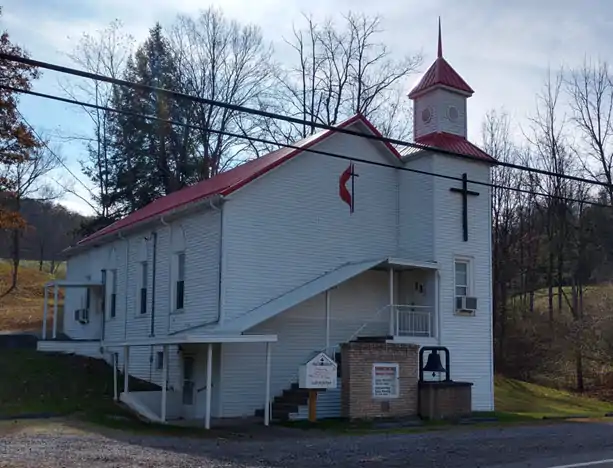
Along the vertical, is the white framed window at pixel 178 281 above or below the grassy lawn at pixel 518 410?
above

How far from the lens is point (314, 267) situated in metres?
25.1

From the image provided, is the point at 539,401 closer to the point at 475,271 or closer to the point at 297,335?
the point at 475,271

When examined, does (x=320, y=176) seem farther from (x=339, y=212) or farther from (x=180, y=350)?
(x=180, y=350)

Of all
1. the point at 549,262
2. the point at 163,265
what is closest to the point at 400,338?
the point at 163,265

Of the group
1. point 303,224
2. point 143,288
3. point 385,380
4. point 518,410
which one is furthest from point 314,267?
point 518,410

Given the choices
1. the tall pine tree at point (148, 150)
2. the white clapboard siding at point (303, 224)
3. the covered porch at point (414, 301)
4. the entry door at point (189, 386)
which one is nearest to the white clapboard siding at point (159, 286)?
the entry door at point (189, 386)

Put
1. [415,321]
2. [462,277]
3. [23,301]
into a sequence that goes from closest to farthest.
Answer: [415,321], [462,277], [23,301]

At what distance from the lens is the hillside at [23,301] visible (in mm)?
48088

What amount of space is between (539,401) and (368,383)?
15.8 m

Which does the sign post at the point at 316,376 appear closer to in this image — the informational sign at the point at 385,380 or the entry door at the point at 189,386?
the informational sign at the point at 385,380

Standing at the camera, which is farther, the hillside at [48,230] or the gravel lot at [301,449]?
the hillside at [48,230]

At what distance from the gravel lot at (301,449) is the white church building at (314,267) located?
15.5 feet

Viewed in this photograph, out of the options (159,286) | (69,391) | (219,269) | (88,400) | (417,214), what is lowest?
(88,400)

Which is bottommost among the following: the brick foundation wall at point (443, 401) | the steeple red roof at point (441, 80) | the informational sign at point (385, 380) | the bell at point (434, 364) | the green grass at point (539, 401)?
the green grass at point (539, 401)
